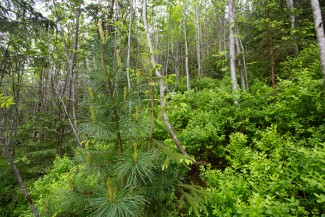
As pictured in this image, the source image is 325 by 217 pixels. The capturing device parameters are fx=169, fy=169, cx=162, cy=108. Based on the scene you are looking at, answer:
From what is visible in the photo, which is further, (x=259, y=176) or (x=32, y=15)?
(x=32, y=15)

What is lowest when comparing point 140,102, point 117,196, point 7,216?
point 7,216

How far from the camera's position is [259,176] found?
8.50 feet

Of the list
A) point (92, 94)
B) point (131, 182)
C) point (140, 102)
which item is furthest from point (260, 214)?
point (92, 94)

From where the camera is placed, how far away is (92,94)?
1.96 metres

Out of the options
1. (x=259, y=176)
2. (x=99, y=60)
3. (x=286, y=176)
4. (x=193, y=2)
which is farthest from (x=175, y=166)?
(x=193, y=2)

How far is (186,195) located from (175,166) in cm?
62

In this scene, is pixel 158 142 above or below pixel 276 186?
above

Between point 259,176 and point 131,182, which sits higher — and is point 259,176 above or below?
below

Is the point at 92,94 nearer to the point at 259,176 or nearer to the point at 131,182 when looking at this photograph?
the point at 131,182

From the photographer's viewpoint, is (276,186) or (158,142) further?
(276,186)

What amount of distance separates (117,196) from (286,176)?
7.85 ft

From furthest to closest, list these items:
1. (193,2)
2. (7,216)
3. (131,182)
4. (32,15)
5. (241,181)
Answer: (193,2), (7,216), (32,15), (241,181), (131,182)

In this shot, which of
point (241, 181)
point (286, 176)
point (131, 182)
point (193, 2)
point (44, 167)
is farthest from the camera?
point (193, 2)

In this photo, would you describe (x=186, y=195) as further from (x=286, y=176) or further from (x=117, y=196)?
(x=286, y=176)
